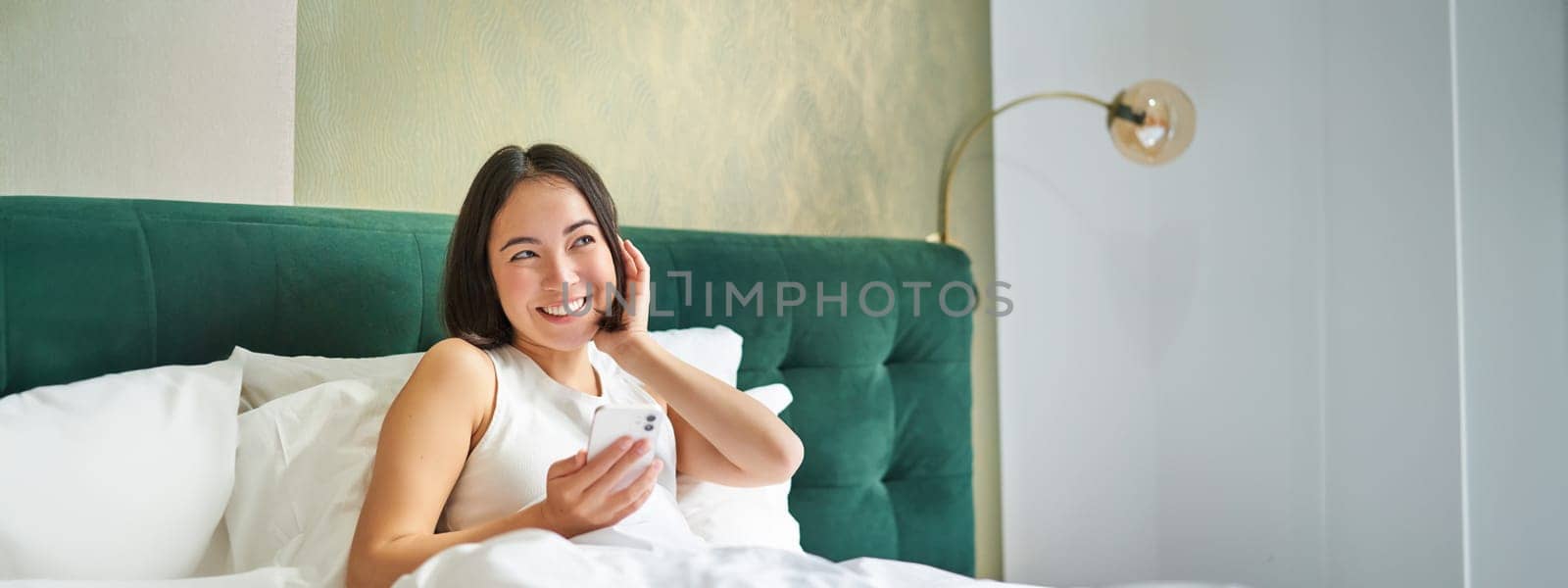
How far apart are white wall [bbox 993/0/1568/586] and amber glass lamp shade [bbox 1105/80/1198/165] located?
0.42m

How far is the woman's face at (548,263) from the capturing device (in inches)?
51.3

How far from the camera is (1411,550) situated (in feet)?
7.51

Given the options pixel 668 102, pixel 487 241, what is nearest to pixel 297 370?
pixel 487 241

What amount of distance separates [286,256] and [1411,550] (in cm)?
216

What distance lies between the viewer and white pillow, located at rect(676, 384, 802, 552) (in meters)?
1.44

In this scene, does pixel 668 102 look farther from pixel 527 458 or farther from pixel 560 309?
pixel 527 458

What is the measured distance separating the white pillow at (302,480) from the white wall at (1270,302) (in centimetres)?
168

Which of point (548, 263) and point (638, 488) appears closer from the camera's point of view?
point (638, 488)

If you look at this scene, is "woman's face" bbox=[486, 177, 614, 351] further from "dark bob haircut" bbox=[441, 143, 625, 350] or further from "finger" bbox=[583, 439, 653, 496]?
"finger" bbox=[583, 439, 653, 496]

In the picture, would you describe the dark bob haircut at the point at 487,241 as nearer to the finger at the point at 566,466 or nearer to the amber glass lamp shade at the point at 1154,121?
the finger at the point at 566,466

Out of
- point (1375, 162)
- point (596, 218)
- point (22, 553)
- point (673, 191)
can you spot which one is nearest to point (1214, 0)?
point (1375, 162)

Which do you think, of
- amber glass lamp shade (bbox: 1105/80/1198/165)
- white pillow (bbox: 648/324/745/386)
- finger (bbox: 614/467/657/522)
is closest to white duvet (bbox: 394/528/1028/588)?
finger (bbox: 614/467/657/522)

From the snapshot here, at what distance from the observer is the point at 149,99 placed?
1389 mm

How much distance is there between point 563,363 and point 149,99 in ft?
1.98
